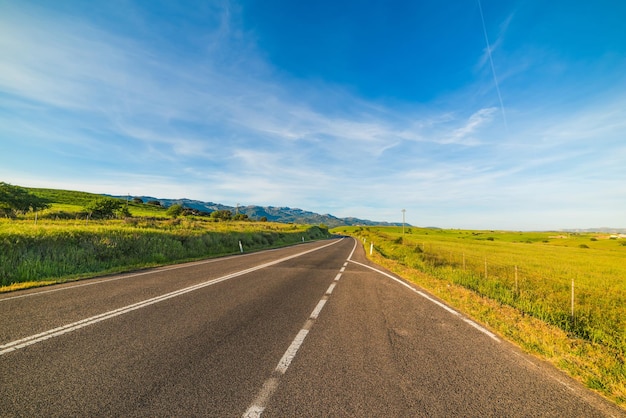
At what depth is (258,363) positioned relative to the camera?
3523 millimetres

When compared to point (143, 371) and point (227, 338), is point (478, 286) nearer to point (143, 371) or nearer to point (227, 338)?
point (227, 338)

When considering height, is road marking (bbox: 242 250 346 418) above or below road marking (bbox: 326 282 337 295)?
above

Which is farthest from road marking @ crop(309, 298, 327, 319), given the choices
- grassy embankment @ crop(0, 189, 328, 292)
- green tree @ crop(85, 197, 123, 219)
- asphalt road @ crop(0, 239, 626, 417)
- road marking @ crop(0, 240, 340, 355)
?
green tree @ crop(85, 197, 123, 219)

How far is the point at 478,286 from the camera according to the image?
1055 centimetres

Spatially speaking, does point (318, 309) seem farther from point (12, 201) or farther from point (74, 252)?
point (12, 201)

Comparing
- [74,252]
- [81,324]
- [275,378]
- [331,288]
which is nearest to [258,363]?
[275,378]

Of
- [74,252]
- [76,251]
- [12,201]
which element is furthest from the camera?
[12,201]

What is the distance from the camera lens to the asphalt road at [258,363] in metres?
2.69

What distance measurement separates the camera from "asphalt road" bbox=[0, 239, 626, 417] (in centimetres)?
269

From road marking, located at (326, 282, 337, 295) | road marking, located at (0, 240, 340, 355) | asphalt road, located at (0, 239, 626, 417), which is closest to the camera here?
asphalt road, located at (0, 239, 626, 417)

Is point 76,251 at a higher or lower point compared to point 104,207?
lower

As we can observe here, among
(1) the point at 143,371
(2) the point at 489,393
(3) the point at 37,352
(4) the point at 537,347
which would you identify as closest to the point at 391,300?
(4) the point at 537,347

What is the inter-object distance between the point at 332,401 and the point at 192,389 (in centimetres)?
157

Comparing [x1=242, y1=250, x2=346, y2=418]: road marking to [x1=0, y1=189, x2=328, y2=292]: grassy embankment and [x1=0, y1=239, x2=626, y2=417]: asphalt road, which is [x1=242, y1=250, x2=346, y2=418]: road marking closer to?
[x1=0, y1=239, x2=626, y2=417]: asphalt road
